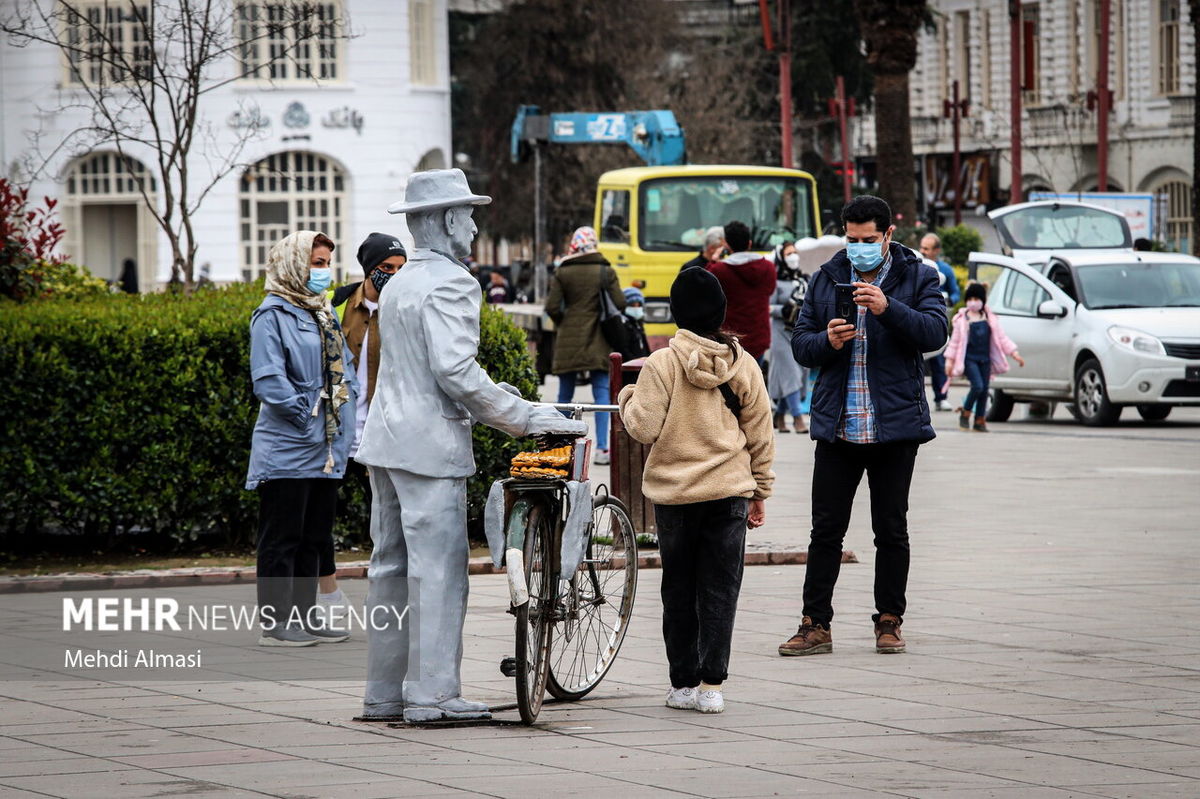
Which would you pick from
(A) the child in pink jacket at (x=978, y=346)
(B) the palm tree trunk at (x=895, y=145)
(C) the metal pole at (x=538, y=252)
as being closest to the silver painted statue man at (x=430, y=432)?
(A) the child in pink jacket at (x=978, y=346)

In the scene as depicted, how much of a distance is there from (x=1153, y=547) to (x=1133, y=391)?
8.74 metres

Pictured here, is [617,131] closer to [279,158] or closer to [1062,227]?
[1062,227]

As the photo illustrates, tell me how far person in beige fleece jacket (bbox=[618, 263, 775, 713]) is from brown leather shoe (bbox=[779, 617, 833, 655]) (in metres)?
1.04

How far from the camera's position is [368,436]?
23.4 ft

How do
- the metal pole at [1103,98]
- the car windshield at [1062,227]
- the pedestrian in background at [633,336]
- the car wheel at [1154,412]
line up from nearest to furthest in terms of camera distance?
the pedestrian in background at [633,336] → the car wheel at [1154,412] → the car windshield at [1062,227] → the metal pole at [1103,98]

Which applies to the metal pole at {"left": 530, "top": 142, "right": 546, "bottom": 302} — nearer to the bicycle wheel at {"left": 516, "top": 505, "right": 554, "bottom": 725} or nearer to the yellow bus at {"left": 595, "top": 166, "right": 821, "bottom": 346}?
the yellow bus at {"left": 595, "top": 166, "right": 821, "bottom": 346}

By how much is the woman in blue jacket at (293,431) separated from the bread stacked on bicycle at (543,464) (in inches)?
79.5

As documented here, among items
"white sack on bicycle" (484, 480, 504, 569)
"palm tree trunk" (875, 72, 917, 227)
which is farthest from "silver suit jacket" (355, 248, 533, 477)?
"palm tree trunk" (875, 72, 917, 227)

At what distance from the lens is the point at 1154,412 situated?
21.9m

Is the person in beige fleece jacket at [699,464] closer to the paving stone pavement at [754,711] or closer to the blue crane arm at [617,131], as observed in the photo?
the paving stone pavement at [754,711]

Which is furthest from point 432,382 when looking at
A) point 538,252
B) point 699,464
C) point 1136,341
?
point 538,252

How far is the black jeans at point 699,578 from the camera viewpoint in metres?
7.42

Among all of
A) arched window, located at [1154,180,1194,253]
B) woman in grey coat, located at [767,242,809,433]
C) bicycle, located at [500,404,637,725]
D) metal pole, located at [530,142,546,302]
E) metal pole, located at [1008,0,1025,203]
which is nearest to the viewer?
bicycle, located at [500,404,637,725]

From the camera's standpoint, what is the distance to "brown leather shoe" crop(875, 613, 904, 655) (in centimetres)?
852
